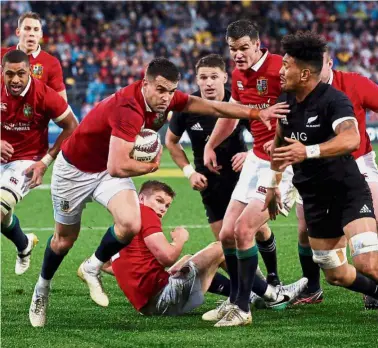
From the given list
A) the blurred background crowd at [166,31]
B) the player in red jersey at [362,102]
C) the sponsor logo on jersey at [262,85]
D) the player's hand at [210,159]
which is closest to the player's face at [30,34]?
the player's hand at [210,159]

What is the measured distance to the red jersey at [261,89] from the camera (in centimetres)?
825

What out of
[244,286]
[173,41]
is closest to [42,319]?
[244,286]

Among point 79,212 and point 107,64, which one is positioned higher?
point 79,212

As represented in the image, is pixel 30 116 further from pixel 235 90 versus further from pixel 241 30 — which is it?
pixel 241 30

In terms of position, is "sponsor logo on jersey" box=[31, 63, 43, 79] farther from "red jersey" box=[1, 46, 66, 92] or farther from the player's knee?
→ the player's knee

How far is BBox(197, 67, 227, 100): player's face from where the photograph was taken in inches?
354

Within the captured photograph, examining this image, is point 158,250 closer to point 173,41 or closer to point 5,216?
point 5,216

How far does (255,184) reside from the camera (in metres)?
8.00

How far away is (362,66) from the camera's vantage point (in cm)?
3262

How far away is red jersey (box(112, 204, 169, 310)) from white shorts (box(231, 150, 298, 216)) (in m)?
0.77

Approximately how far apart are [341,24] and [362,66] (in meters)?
2.37

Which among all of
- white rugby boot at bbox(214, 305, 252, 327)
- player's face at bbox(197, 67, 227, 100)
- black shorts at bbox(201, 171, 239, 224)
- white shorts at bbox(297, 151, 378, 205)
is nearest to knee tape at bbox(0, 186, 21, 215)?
black shorts at bbox(201, 171, 239, 224)

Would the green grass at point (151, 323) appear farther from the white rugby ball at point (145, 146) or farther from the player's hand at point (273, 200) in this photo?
the white rugby ball at point (145, 146)

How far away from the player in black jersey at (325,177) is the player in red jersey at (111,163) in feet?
0.70
